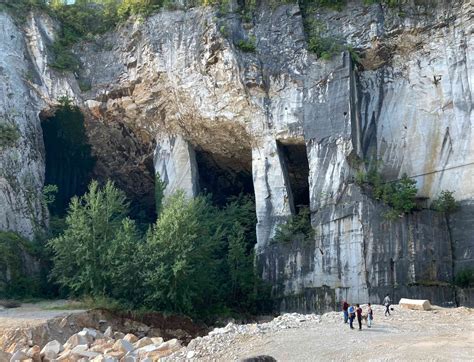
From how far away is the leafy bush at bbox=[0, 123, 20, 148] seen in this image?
1092 inches

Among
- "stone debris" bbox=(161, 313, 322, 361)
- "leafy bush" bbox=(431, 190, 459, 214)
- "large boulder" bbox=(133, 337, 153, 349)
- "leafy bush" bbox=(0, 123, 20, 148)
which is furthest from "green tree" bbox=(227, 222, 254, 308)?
"leafy bush" bbox=(0, 123, 20, 148)

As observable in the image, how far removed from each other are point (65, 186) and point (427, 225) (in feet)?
57.3

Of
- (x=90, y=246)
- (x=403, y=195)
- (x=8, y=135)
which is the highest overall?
(x=8, y=135)

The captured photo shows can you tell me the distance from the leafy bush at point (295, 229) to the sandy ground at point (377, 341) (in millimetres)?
7181

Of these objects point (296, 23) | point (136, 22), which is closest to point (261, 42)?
point (296, 23)

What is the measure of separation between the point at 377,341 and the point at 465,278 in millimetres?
8102

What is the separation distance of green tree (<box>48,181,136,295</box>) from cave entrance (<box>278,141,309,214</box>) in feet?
23.9

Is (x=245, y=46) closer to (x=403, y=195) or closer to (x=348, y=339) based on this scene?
(x=403, y=195)

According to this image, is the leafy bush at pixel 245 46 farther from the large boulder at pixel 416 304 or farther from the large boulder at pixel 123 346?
the large boulder at pixel 123 346

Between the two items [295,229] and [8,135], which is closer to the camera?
[295,229]

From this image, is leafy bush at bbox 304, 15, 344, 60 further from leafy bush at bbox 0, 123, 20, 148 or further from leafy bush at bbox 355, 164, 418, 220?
leafy bush at bbox 0, 123, 20, 148

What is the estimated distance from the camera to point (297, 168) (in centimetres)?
2950

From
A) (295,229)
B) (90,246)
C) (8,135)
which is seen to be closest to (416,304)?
(295,229)

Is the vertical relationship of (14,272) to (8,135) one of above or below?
below
